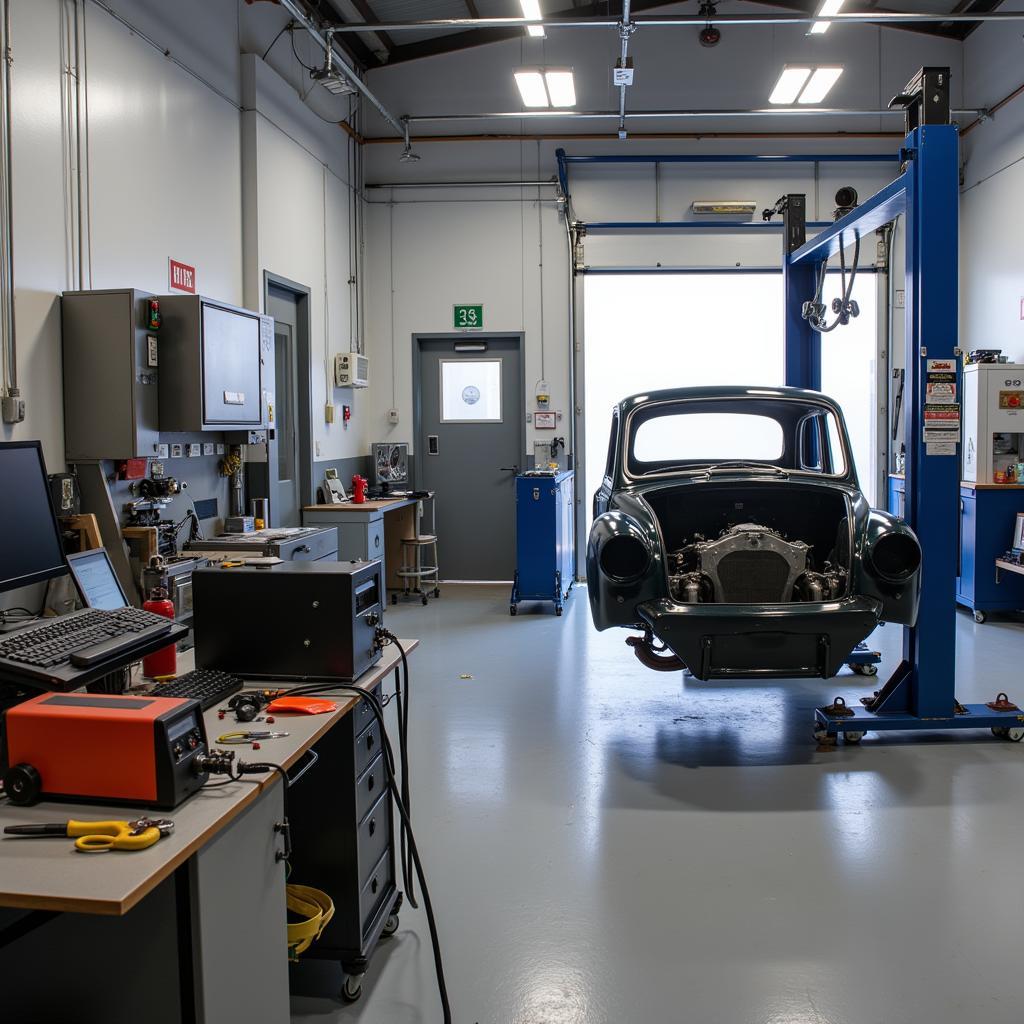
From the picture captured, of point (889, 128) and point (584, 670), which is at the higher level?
point (889, 128)

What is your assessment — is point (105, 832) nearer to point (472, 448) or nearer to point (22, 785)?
point (22, 785)

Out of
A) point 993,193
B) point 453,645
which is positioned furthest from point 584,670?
point 993,193

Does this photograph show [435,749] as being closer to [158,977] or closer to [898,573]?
[898,573]

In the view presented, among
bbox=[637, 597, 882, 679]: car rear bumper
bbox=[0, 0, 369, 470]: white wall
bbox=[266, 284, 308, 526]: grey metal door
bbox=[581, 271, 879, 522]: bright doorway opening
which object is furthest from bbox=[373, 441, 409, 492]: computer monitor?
bbox=[637, 597, 882, 679]: car rear bumper

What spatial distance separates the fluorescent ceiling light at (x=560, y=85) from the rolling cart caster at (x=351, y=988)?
19.3ft

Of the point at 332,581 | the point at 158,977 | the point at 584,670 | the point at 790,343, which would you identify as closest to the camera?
the point at 158,977

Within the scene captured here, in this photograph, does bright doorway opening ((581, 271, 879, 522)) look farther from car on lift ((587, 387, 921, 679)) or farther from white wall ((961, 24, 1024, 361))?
car on lift ((587, 387, 921, 679))

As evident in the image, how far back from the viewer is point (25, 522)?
244cm

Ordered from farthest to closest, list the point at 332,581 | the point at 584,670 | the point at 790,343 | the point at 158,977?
the point at 790,343
the point at 584,670
the point at 332,581
the point at 158,977

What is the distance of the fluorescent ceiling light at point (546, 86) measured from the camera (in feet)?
21.3

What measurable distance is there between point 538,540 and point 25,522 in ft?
16.2

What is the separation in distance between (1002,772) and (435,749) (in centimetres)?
236

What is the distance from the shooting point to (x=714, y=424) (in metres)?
8.77

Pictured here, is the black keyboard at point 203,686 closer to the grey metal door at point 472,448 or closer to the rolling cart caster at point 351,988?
the rolling cart caster at point 351,988
